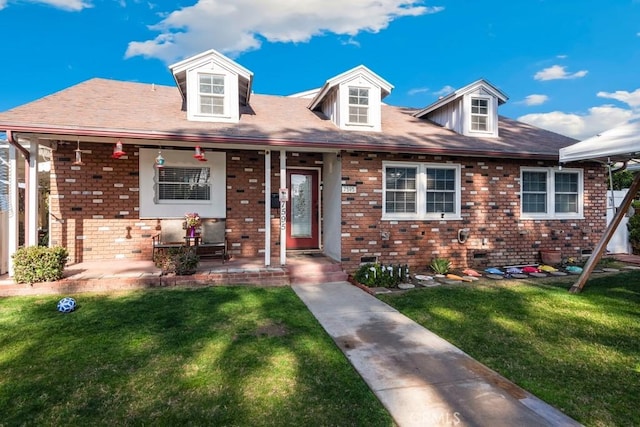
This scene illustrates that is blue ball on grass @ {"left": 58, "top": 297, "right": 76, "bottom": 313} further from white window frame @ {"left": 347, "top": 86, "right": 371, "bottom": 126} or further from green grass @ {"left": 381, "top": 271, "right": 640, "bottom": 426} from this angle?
white window frame @ {"left": 347, "top": 86, "right": 371, "bottom": 126}

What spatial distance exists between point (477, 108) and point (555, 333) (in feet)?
23.5

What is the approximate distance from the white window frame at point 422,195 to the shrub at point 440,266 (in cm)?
104

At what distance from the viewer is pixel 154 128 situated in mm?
6969

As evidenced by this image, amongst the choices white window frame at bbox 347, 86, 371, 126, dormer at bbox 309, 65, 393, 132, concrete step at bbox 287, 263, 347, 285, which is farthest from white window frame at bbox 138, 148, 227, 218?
white window frame at bbox 347, 86, 371, 126

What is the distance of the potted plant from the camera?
26.5 feet

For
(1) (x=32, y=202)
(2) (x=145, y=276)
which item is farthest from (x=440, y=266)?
(1) (x=32, y=202)

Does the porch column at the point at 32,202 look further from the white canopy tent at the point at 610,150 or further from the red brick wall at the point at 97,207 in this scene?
the white canopy tent at the point at 610,150

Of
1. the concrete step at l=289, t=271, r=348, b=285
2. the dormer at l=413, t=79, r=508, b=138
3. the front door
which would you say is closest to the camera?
the concrete step at l=289, t=271, r=348, b=285

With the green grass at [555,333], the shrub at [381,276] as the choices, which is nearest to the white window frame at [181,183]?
the shrub at [381,276]

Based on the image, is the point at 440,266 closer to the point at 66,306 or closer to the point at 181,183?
the point at 181,183

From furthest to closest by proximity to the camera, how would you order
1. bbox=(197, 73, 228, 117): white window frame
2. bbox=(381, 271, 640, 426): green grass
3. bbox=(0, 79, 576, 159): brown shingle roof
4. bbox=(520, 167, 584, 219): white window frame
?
bbox=(520, 167, 584, 219): white window frame < bbox=(197, 73, 228, 117): white window frame < bbox=(0, 79, 576, 159): brown shingle roof < bbox=(381, 271, 640, 426): green grass

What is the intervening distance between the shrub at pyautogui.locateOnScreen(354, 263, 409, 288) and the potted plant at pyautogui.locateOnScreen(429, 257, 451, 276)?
1.17 m

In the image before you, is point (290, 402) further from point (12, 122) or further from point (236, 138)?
point (12, 122)

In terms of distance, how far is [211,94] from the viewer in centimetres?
855
